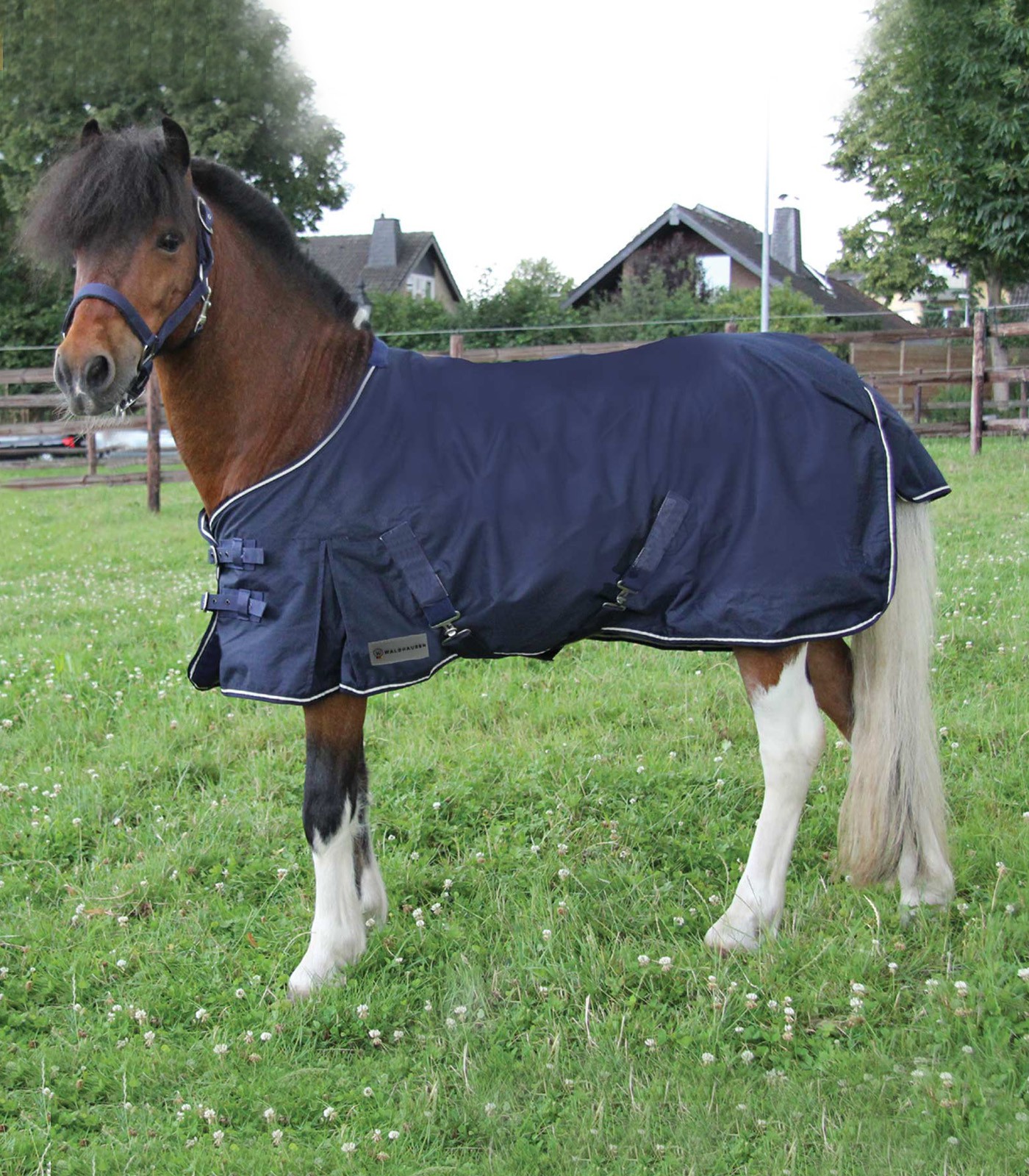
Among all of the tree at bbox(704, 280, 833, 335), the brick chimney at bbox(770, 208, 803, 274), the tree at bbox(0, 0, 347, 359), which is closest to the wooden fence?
the tree at bbox(704, 280, 833, 335)

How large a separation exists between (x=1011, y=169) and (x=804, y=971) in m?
16.5

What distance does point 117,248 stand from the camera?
2.84 m

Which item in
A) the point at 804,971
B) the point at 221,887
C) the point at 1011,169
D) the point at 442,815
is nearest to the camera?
the point at 804,971

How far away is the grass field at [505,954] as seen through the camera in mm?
2502

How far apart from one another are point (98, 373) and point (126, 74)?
96.7ft

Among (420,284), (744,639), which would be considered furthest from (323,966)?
(420,284)

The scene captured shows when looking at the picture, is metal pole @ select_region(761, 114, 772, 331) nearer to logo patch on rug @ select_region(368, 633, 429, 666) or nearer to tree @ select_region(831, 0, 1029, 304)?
tree @ select_region(831, 0, 1029, 304)

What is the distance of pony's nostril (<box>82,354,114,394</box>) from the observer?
9.02 feet

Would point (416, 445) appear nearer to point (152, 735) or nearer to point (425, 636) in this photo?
point (425, 636)

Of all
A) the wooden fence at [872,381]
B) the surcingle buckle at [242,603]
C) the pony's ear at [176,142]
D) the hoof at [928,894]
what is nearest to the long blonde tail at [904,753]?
the hoof at [928,894]

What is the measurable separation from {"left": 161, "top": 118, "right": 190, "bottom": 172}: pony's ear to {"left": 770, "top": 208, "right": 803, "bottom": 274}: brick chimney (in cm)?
4265

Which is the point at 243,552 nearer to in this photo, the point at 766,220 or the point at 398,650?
the point at 398,650

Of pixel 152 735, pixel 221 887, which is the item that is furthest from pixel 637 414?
pixel 152 735

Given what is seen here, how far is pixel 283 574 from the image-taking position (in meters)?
2.98
